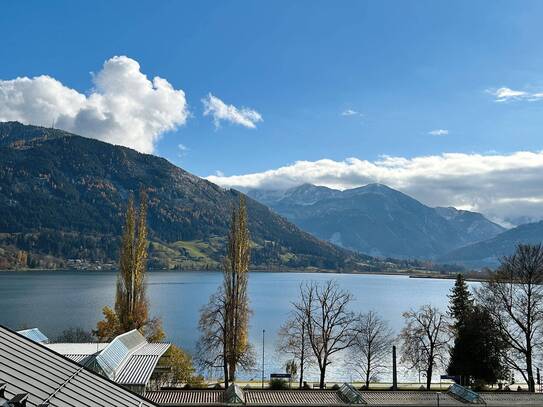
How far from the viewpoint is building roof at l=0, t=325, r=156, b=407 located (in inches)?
485

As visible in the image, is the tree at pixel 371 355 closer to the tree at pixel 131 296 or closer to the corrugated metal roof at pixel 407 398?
the corrugated metal roof at pixel 407 398

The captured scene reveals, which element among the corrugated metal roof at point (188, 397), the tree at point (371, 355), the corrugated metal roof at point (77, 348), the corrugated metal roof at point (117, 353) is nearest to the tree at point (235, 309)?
the corrugated metal roof at point (117, 353)

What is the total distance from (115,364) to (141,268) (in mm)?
26441

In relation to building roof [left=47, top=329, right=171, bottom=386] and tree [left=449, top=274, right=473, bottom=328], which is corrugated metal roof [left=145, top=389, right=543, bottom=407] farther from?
tree [left=449, top=274, right=473, bottom=328]

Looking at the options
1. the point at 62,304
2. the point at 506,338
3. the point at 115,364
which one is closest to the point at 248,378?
the point at 506,338

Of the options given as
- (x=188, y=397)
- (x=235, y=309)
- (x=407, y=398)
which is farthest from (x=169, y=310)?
(x=407, y=398)

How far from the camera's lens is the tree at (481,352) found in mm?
55688

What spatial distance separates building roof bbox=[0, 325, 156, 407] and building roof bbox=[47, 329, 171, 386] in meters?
14.8

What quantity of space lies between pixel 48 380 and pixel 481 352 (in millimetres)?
53159

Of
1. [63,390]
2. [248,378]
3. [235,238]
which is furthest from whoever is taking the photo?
[248,378]

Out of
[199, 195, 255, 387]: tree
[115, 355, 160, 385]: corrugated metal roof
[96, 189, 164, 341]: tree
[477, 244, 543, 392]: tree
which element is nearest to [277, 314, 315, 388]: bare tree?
[199, 195, 255, 387]: tree

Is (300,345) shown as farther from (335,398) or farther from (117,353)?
(117,353)

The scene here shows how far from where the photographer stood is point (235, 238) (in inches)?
2172

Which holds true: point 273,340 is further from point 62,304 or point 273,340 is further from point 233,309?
point 62,304
